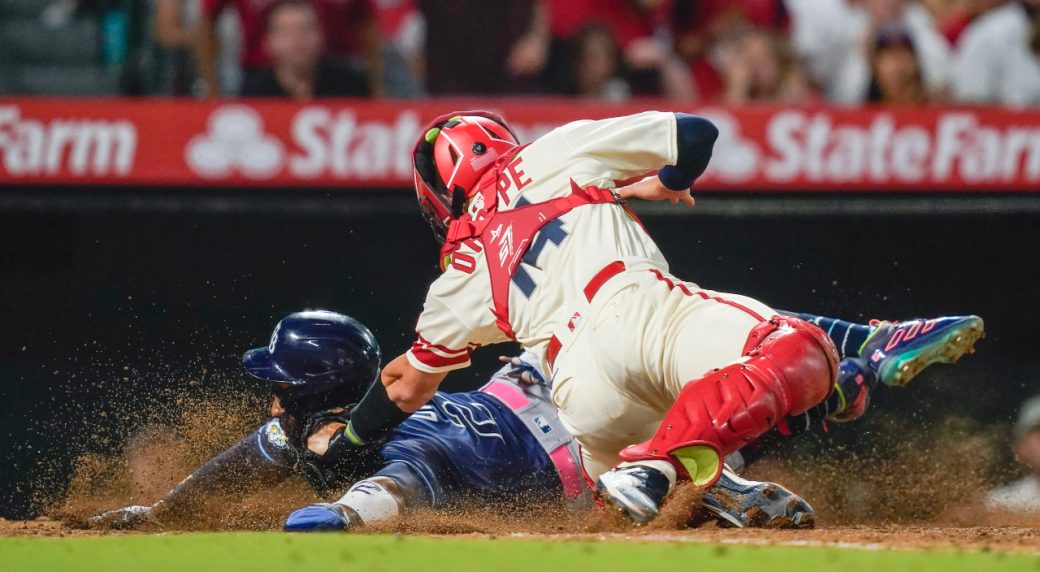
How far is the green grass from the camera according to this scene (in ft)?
9.75

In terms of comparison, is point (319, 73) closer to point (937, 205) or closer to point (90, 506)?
point (90, 506)

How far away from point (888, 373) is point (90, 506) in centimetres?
307

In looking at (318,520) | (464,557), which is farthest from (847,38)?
(464,557)

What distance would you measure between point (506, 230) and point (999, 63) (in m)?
4.10

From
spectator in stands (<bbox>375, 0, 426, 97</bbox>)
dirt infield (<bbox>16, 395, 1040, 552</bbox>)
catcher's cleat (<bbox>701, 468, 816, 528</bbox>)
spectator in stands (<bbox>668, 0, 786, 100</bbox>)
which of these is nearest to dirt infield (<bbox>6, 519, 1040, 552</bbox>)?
dirt infield (<bbox>16, 395, 1040, 552</bbox>)

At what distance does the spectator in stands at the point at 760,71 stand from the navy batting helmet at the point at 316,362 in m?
3.08

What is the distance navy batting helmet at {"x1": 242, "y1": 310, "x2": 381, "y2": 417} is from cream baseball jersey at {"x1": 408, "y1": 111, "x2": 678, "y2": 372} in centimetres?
56

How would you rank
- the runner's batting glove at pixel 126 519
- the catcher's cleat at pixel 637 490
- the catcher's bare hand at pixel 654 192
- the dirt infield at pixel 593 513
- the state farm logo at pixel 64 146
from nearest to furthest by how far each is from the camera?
the catcher's cleat at pixel 637 490, the catcher's bare hand at pixel 654 192, the dirt infield at pixel 593 513, the runner's batting glove at pixel 126 519, the state farm logo at pixel 64 146

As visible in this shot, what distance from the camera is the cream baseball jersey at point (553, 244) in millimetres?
→ 4043

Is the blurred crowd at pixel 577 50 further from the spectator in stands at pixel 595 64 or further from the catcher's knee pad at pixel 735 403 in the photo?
the catcher's knee pad at pixel 735 403

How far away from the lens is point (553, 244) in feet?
13.3

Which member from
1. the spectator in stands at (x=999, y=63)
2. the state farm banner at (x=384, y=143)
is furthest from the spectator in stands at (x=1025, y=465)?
the spectator in stands at (x=999, y=63)

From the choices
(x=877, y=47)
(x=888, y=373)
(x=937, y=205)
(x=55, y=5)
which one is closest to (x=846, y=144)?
(x=937, y=205)

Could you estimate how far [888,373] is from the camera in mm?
4184
